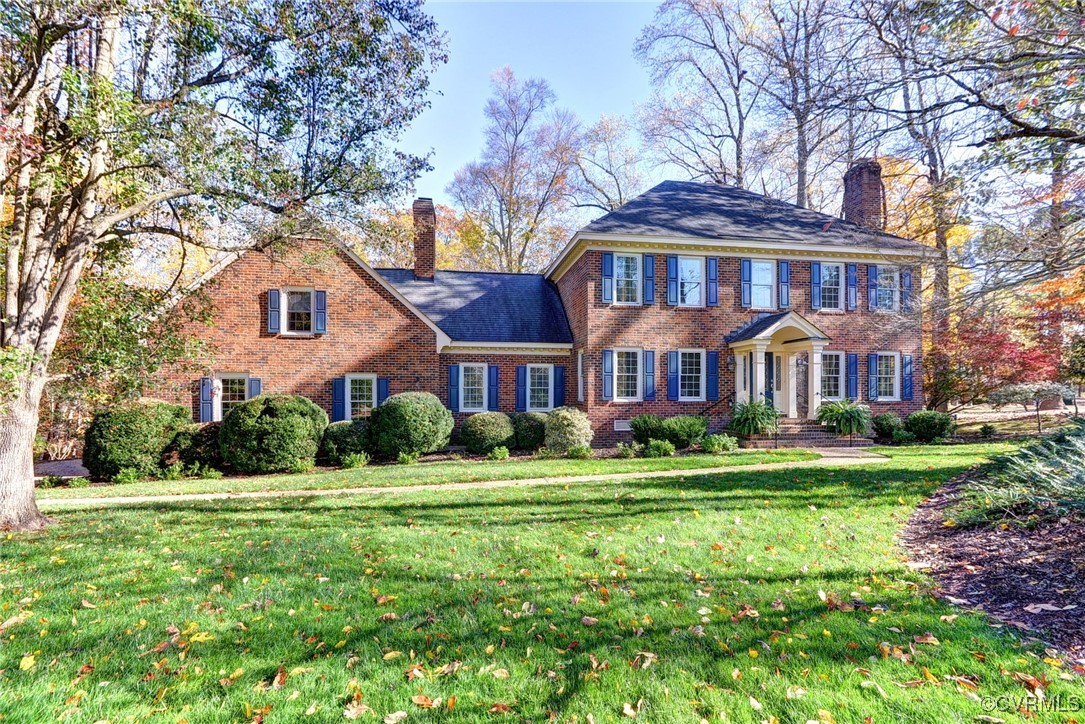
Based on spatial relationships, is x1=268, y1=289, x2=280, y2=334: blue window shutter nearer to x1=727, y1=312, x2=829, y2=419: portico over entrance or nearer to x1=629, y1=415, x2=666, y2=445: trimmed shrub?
x1=629, y1=415, x2=666, y2=445: trimmed shrub

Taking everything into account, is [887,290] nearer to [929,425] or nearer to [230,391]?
[929,425]

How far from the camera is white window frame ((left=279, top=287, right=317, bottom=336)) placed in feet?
46.9

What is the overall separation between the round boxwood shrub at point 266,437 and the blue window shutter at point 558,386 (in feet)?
23.9

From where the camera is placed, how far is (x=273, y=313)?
14.2 metres

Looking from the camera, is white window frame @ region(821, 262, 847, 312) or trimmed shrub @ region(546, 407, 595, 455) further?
white window frame @ region(821, 262, 847, 312)

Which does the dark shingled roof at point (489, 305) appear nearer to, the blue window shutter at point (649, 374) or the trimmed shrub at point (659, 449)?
the blue window shutter at point (649, 374)

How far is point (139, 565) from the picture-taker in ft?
16.1

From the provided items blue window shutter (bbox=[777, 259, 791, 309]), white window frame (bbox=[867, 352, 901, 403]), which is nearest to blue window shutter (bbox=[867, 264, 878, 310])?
white window frame (bbox=[867, 352, 901, 403])

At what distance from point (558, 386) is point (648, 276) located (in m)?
4.35

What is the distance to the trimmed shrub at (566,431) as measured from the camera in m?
13.2

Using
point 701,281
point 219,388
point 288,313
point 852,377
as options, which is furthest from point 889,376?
point 219,388

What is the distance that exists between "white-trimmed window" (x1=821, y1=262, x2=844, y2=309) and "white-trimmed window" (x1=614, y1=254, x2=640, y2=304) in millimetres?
6212

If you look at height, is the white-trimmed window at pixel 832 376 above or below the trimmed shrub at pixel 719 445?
above

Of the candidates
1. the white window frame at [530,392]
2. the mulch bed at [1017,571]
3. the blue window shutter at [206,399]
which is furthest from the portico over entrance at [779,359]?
the blue window shutter at [206,399]
